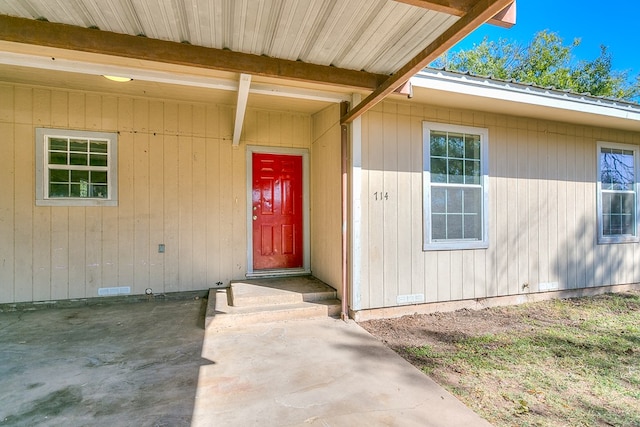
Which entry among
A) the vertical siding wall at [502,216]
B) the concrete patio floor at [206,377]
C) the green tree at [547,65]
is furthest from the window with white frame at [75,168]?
the green tree at [547,65]

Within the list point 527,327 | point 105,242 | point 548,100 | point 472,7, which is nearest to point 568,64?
point 548,100

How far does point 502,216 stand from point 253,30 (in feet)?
13.3

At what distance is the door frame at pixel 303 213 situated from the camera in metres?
4.64

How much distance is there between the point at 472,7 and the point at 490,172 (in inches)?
120

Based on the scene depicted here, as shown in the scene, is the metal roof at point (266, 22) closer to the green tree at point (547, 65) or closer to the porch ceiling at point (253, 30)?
the porch ceiling at point (253, 30)

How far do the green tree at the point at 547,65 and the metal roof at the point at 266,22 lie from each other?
15109mm

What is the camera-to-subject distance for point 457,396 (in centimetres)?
213

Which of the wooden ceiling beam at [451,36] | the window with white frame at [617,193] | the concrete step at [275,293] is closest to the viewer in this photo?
the wooden ceiling beam at [451,36]

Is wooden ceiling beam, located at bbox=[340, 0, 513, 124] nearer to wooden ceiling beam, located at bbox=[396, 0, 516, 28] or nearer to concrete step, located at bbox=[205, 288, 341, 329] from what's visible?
wooden ceiling beam, located at bbox=[396, 0, 516, 28]

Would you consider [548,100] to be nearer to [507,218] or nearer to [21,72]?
[507,218]

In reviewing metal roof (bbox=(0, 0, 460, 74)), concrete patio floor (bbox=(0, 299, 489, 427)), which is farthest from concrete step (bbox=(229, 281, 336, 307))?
metal roof (bbox=(0, 0, 460, 74))

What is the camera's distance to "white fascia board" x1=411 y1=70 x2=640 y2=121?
340 cm

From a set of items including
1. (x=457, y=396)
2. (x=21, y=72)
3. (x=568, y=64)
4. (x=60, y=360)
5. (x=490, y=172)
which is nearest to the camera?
(x=457, y=396)

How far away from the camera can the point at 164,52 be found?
2525 mm
